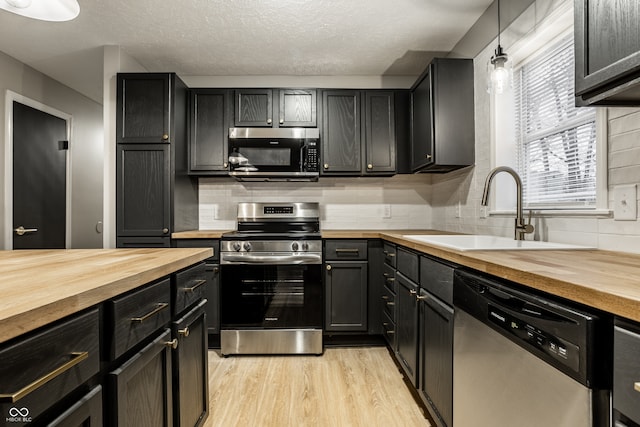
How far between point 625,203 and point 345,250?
180 cm

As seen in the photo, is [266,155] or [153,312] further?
[266,155]

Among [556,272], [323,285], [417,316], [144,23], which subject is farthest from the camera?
[323,285]

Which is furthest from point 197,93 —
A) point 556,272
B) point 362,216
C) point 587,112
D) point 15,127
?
point 556,272

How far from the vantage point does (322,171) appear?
3133 millimetres

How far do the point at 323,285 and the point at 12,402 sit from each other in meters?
2.33

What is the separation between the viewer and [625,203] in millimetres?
1353


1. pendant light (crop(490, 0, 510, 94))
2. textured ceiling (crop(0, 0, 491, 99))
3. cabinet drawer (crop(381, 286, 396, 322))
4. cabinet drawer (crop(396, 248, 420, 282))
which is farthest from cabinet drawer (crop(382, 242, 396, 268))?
textured ceiling (crop(0, 0, 491, 99))

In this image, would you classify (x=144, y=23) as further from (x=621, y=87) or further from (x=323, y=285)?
(x=621, y=87)

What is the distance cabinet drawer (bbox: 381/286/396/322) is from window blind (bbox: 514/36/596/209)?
3.47ft

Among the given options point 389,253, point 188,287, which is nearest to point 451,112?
point 389,253

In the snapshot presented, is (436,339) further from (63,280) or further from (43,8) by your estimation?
(43,8)

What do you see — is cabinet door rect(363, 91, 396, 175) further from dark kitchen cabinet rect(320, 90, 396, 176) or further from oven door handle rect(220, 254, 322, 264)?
oven door handle rect(220, 254, 322, 264)

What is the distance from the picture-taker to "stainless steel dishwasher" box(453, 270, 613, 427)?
71 centimetres

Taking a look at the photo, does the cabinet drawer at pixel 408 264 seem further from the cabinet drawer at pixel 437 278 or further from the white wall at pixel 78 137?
the white wall at pixel 78 137
